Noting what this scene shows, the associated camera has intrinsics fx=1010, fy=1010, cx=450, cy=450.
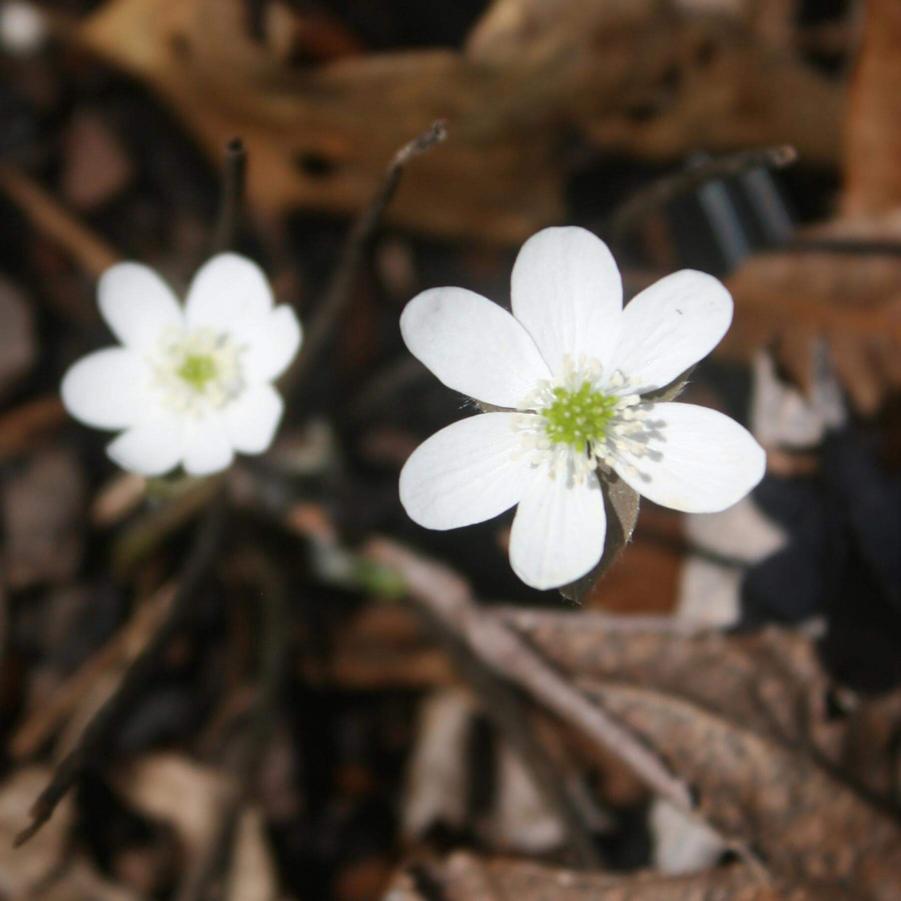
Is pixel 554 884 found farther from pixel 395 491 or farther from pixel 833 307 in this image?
pixel 833 307

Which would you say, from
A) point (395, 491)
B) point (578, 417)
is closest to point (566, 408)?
point (578, 417)

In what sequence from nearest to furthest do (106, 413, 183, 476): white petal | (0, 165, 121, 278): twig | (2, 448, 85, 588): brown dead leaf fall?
(106, 413, 183, 476): white petal < (2, 448, 85, 588): brown dead leaf < (0, 165, 121, 278): twig

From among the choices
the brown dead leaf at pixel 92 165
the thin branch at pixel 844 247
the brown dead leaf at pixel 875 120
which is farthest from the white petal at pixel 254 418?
the brown dead leaf at pixel 875 120

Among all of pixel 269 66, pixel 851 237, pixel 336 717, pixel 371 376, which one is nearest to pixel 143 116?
pixel 269 66

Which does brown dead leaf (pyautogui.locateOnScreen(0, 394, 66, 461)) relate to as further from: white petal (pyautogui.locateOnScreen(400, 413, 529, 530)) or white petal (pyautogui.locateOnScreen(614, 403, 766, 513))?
white petal (pyautogui.locateOnScreen(614, 403, 766, 513))

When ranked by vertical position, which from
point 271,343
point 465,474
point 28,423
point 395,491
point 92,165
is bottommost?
point 395,491

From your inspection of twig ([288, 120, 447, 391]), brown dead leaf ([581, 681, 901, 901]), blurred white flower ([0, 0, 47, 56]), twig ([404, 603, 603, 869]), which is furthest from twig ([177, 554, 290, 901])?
blurred white flower ([0, 0, 47, 56])

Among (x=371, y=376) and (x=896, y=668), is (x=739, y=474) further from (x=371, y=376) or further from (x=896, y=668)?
(x=371, y=376)
